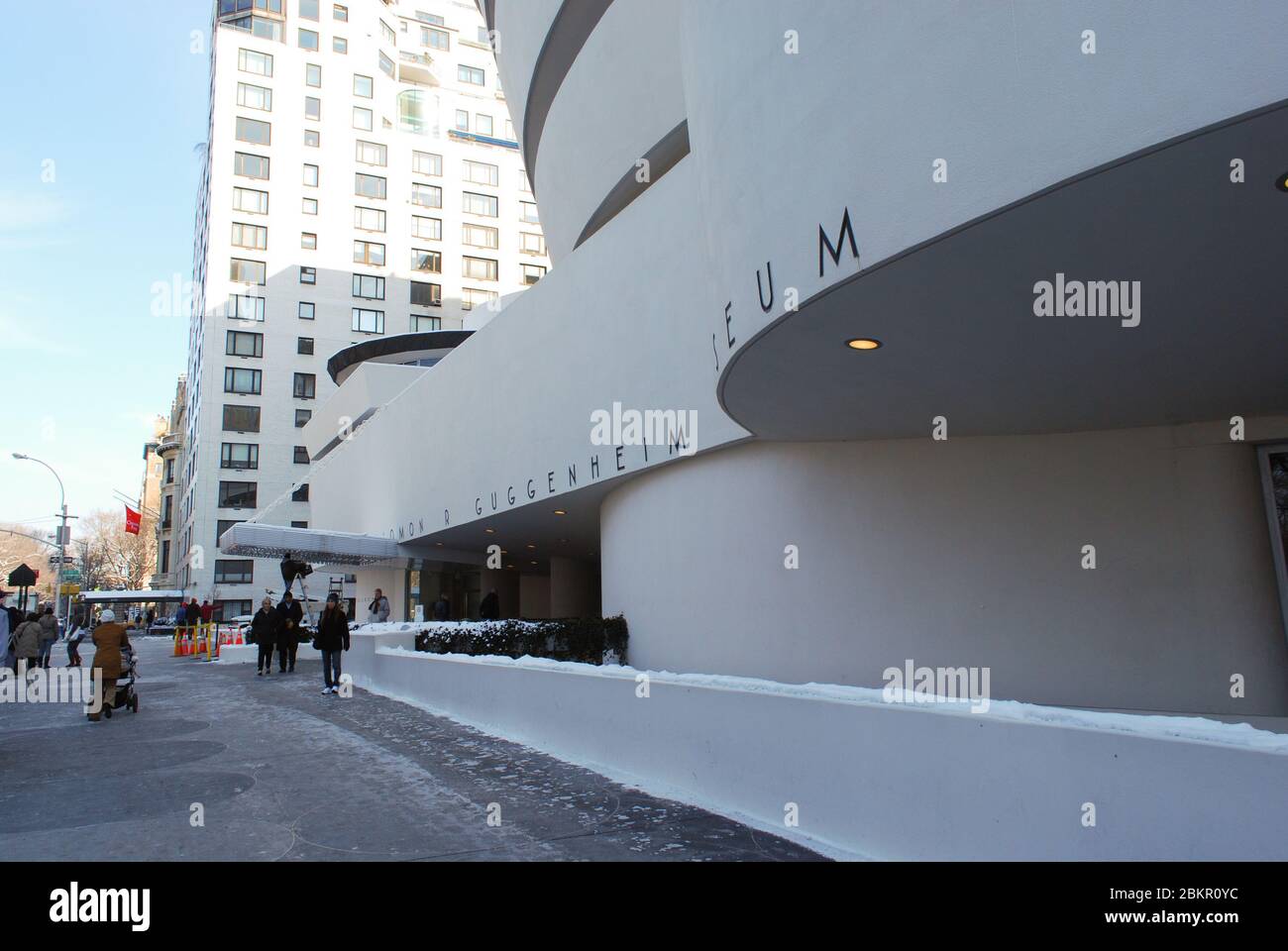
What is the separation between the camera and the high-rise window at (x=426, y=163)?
57875 mm

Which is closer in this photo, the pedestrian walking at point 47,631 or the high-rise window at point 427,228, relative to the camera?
the pedestrian walking at point 47,631

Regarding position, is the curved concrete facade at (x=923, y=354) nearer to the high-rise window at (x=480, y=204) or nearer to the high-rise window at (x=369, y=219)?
the high-rise window at (x=369, y=219)

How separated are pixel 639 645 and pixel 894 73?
10396mm

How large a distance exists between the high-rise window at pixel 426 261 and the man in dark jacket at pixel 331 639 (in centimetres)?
4609

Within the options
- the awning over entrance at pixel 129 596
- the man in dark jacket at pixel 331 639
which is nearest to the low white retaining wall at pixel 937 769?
the man in dark jacket at pixel 331 639

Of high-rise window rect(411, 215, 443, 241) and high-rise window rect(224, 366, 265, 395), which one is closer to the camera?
high-rise window rect(224, 366, 265, 395)

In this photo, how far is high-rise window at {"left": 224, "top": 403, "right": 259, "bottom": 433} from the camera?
52875 mm

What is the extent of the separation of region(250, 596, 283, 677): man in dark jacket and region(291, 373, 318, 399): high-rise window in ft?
124

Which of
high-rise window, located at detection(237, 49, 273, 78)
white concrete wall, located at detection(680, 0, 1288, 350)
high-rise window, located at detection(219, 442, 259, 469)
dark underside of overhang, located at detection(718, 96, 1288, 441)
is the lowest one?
dark underside of overhang, located at detection(718, 96, 1288, 441)

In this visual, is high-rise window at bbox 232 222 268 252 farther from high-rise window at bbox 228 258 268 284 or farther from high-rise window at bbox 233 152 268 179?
high-rise window at bbox 233 152 268 179

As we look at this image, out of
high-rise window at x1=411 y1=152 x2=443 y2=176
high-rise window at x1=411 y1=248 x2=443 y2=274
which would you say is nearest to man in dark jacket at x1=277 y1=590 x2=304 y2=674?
high-rise window at x1=411 y1=248 x2=443 y2=274
